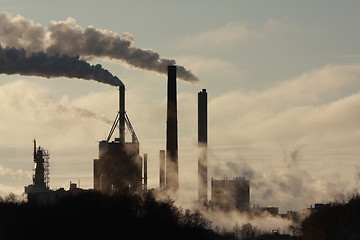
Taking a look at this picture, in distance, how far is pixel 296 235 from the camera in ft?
631

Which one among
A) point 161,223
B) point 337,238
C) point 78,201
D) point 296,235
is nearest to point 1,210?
point 78,201

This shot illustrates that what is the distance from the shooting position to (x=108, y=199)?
143 meters

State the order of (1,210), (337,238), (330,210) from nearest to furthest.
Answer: (1,210) → (337,238) → (330,210)

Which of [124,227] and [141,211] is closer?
[124,227]

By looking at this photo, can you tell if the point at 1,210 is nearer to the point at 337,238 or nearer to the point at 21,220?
the point at 21,220

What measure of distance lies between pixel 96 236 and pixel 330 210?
47.5 m

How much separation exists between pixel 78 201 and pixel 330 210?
110ft

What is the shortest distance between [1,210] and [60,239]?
853 inches

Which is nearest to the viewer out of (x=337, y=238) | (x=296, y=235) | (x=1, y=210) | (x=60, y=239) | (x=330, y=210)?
(x=60, y=239)

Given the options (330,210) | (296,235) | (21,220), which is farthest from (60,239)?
(296,235)

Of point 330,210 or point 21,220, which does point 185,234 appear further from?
point 330,210

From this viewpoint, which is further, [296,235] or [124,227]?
[296,235]

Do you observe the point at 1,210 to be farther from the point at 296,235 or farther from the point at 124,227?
the point at 296,235

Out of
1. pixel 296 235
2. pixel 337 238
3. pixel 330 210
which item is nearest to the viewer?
pixel 337 238
